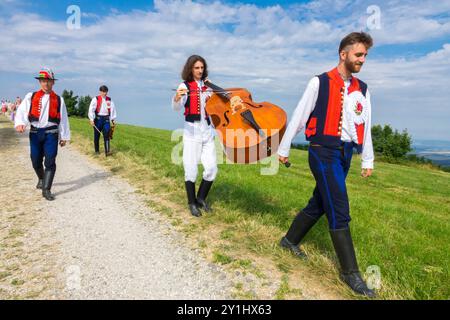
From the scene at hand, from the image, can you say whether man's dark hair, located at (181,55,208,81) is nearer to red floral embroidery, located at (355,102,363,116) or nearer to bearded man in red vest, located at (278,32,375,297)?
bearded man in red vest, located at (278,32,375,297)

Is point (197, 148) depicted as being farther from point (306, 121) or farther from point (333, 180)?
point (333, 180)

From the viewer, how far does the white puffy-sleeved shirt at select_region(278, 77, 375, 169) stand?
3.32 metres

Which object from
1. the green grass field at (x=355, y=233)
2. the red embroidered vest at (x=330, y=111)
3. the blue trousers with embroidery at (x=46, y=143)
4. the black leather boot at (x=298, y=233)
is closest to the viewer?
the red embroidered vest at (x=330, y=111)

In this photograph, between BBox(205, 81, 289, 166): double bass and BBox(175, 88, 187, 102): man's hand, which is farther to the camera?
BBox(175, 88, 187, 102): man's hand

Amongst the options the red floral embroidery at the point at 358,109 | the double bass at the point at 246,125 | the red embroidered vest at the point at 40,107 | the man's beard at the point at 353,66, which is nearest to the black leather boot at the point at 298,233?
the double bass at the point at 246,125

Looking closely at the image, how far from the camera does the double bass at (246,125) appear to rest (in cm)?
395

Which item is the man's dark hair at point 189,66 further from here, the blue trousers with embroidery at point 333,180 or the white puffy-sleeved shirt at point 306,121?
the blue trousers with embroidery at point 333,180

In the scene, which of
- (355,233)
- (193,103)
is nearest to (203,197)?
(193,103)

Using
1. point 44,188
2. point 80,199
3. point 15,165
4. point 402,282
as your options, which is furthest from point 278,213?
point 15,165

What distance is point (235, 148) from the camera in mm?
4070

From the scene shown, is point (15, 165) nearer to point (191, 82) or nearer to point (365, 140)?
point (191, 82)

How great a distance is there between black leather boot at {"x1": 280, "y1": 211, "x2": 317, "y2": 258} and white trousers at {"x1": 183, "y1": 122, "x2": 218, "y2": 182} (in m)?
1.87

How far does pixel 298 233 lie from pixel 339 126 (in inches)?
55.0

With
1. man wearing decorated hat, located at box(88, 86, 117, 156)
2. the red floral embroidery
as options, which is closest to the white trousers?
the red floral embroidery
